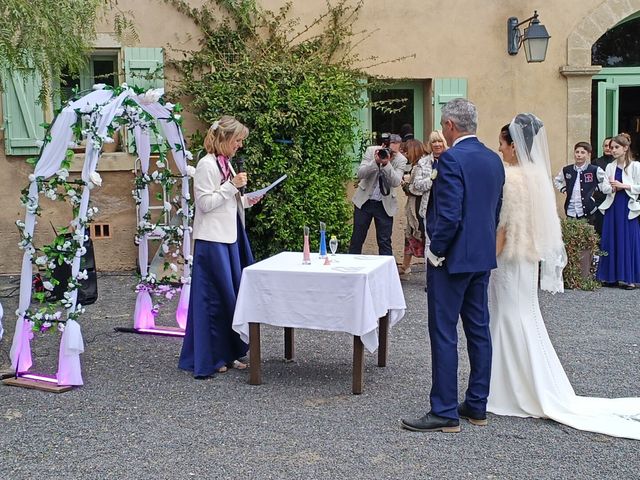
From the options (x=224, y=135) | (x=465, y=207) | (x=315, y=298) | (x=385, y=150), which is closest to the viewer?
(x=465, y=207)

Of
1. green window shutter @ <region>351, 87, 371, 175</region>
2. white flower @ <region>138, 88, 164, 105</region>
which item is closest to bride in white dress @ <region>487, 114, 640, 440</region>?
white flower @ <region>138, 88, 164, 105</region>

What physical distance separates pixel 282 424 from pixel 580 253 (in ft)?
19.4

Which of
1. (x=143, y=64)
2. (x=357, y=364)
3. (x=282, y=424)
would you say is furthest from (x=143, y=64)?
(x=282, y=424)

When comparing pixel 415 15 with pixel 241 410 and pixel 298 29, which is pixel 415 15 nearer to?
pixel 298 29

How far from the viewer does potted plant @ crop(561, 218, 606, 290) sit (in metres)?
9.39

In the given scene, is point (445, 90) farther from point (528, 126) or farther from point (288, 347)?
point (528, 126)

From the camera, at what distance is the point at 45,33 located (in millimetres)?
5809

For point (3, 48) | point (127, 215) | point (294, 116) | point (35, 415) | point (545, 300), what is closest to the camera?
point (35, 415)

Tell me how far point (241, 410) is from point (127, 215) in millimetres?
5879

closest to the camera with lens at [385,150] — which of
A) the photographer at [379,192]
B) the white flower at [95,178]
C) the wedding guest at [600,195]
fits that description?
the photographer at [379,192]

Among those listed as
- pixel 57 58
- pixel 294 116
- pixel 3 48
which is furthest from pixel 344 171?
pixel 3 48

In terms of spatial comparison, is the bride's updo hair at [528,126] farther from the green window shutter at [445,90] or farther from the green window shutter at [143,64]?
the green window shutter at [143,64]

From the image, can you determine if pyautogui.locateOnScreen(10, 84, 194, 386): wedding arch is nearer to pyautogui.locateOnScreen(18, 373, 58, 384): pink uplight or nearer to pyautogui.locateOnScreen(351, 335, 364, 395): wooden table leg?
pyautogui.locateOnScreen(18, 373, 58, 384): pink uplight

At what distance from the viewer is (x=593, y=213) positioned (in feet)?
32.6
